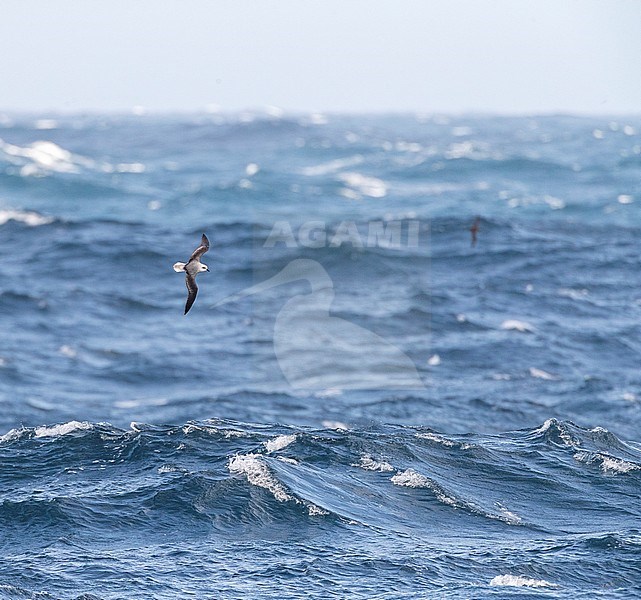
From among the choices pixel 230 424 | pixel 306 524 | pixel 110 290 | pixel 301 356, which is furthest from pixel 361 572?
pixel 110 290

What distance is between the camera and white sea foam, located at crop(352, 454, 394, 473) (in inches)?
925

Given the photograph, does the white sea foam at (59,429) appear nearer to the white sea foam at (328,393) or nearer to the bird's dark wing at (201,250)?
the bird's dark wing at (201,250)

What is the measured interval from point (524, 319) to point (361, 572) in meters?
29.2

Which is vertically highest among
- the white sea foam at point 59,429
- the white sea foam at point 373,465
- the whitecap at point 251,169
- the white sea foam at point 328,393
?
the whitecap at point 251,169

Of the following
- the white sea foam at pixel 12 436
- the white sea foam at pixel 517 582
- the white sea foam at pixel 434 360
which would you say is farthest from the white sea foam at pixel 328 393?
the white sea foam at pixel 517 582

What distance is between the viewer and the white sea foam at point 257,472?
21.4m

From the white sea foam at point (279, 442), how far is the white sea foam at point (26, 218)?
44.6 m

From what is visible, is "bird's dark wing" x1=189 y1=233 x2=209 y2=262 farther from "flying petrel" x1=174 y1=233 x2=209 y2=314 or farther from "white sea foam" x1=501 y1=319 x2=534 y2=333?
"white sea foam" x1=501 y1=319 x2=534 y2=333

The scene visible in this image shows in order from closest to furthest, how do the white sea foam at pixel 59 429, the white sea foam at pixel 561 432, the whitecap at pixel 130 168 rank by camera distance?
1. the white sea foam at pixel 59 429
2. the white sea foam at pixel 561 432
3. the whitecap at pixel 130 168

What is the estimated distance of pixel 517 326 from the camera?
44.9 metres

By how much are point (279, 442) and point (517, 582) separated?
27.7ft

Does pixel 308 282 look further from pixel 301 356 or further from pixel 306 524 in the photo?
pixel 306 524

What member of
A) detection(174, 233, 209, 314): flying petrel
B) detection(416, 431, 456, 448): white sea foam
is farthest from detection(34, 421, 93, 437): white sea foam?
detection(174, 233, 209, 314): flying petrel

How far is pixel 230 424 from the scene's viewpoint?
90.2 feet
